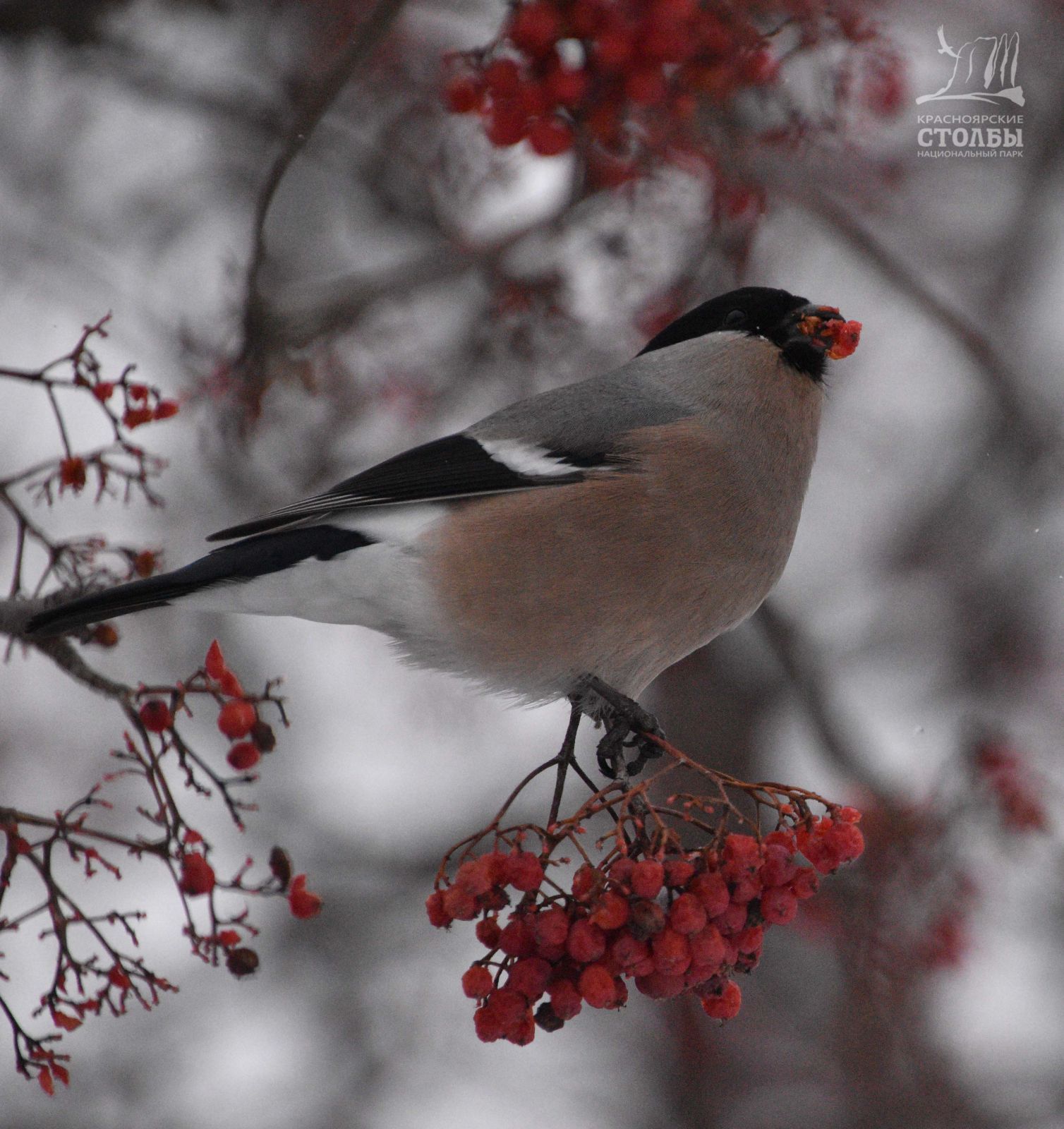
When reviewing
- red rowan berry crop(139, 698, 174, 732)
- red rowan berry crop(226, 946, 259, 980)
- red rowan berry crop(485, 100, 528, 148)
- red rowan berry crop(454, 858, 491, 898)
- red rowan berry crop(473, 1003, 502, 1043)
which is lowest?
red rowan berry crop(473, 1003, 502, 1043)

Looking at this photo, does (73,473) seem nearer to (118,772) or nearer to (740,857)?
(118,772)

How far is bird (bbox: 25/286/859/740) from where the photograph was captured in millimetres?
2125

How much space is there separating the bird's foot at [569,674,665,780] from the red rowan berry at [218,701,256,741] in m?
0.64

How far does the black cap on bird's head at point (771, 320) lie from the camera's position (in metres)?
2.33

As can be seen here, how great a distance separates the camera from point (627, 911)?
1.51 m

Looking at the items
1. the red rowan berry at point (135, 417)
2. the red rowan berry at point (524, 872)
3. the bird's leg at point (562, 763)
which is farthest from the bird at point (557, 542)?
the red rowan berry at point (524, 872)

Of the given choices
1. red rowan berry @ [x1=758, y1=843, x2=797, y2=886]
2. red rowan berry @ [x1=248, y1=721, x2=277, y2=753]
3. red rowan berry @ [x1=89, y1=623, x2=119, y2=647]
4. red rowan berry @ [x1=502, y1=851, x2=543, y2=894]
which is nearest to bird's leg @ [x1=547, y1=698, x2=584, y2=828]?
red rowan berry @ [x1=502, y1=851, x2=543, y2=894]

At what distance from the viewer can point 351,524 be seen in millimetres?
2207

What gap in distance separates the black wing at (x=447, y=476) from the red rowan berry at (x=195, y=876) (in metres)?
0.78

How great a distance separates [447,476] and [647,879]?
3.21ft

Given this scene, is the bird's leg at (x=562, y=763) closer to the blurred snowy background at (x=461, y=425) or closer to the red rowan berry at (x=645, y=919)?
the red rowan berry at (x=645, y=919)

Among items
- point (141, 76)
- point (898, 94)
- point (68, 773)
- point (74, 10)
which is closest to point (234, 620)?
point (68, 773)

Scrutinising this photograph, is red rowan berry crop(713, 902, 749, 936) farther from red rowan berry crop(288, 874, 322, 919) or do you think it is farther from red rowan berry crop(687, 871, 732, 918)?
red rowan berry crop(288, 874, 322, 919)

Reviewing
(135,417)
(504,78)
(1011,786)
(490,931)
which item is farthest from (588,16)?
(1011,786)
